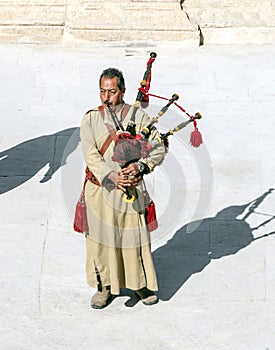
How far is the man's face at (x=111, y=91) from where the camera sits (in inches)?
299

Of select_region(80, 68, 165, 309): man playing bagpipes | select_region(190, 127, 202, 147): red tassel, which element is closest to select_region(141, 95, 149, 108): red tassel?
select_region(80, 68, 165, 309): man playing bagpipes

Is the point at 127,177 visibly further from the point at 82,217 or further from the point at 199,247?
the point at 199,247

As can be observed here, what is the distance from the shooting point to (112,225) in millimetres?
7836

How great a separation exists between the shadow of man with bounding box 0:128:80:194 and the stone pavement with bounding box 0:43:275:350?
19 mm

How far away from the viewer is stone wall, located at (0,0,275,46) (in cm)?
1334

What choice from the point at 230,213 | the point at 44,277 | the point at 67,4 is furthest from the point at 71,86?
the point at 44,277

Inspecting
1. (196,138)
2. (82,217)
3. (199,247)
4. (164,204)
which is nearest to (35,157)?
(164,204)

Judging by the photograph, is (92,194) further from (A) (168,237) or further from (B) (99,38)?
(B) (99,38)

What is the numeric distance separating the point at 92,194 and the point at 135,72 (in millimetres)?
4999

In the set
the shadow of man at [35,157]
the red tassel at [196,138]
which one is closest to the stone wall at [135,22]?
the shadow of man at [35,157]

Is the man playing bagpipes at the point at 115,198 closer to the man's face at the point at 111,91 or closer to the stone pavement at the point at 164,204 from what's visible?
the man's face at the point at 111,91

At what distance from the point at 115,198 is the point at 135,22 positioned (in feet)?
19.6

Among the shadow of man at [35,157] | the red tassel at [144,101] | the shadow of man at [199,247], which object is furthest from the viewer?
the shadow of man at [35,157]

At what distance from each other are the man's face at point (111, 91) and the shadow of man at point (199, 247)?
64.8 inches
